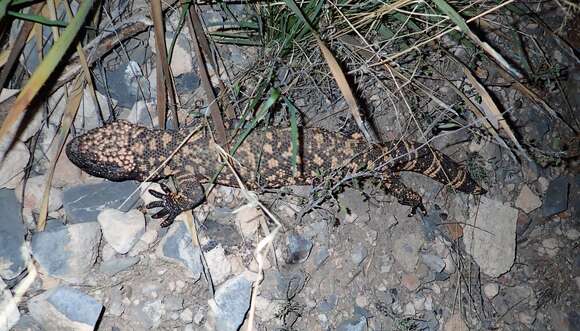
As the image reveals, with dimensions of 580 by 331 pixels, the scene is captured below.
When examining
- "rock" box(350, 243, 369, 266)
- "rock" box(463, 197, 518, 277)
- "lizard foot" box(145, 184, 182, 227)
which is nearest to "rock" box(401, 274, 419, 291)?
"rock" box(350, 243, 369, 266)

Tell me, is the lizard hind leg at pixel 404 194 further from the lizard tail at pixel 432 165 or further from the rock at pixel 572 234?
the rock at pixel 572 234

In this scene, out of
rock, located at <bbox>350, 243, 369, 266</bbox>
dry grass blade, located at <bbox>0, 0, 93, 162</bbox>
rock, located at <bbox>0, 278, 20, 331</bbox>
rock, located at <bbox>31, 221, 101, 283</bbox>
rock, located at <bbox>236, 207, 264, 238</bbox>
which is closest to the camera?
dry grass blade, located at <bbox>0, 0, 93, 162</bbox>

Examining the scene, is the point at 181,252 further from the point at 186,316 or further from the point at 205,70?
the point at 205,70

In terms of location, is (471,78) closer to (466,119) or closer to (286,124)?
(466,119)

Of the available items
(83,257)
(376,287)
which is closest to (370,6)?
(376,287)

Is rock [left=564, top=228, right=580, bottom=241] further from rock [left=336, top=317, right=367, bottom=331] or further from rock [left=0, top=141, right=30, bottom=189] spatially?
rock [left=0, top=141, right=30, bottom=189]

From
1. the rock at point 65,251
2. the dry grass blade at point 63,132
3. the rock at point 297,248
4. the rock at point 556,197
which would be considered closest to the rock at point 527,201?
the rock at point 556,197
